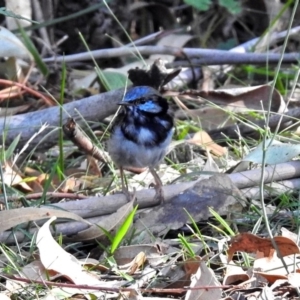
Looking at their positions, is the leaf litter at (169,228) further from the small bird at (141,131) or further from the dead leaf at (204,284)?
the small bird at (141,131)

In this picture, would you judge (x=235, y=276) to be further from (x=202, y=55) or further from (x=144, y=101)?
(x=202, y=55)

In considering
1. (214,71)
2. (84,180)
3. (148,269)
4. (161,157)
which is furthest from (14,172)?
(214,71)

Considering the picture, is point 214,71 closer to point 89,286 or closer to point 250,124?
point 250,124

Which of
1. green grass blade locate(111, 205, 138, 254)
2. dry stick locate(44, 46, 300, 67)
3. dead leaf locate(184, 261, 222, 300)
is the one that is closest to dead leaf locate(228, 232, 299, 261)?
dead leaf locate(184, 261, 222, 300)

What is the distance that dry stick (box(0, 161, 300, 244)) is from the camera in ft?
11.2

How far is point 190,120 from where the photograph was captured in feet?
16.8

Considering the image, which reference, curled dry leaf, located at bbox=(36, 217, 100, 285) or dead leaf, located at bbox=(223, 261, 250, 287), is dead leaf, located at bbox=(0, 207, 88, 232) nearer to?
curled dry leaf, located at bbox=(36, 217, 100, 285)

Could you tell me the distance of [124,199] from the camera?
3516 millimetres

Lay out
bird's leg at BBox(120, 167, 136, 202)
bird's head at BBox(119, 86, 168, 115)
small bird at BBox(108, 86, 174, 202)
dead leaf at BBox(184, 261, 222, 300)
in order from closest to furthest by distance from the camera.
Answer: dead leaf at BBox(184, 261, 222, 300) → bird's leg at BBox(120, 167, 136, 202) → small bird at BBox(108, 86, 174, 202) → bird's head at BBox(119, 86, 168, 115)

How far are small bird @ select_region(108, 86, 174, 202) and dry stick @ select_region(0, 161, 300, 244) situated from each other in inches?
13.7

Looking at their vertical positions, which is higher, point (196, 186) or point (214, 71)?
point (196, 186)

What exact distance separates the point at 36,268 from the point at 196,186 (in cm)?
93

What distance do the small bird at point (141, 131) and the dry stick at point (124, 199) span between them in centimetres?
35

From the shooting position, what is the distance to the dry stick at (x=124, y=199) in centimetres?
340
